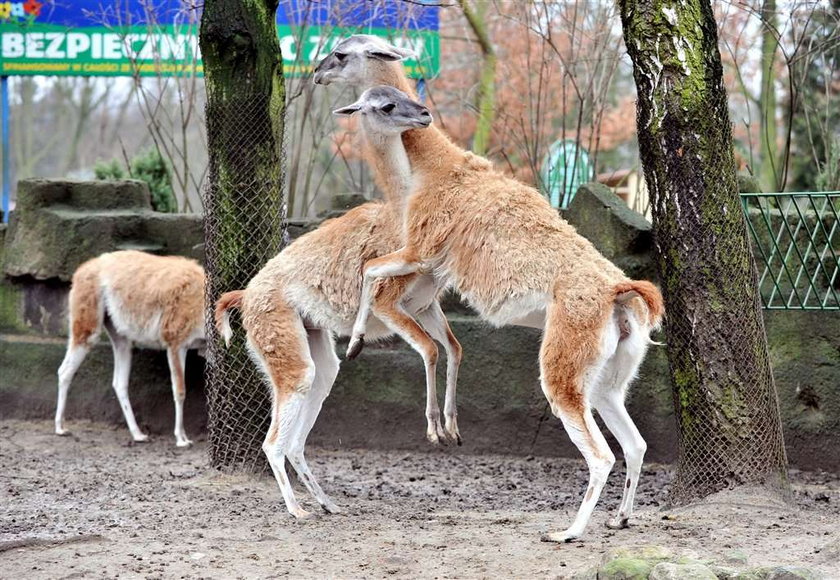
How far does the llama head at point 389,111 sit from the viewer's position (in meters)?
6.20

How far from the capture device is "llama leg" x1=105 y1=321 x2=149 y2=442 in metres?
9.70

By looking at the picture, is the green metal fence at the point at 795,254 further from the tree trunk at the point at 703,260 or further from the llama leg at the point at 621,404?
the llama leg at the point at 621,404

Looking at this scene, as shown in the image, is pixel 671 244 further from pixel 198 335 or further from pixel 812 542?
pixel 198 335

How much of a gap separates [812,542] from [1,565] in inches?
152

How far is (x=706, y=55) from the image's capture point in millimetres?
6426

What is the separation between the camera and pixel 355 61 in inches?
258

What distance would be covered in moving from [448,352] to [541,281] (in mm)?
924

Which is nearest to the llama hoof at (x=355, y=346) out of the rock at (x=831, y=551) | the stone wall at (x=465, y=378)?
the rock at (x=831, y=551)

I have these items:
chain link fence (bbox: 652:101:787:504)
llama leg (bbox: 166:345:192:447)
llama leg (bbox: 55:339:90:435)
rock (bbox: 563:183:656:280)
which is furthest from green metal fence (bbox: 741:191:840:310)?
llama leg (bbox: 55:339:90:435)

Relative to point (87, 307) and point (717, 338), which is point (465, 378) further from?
point (87, 307)

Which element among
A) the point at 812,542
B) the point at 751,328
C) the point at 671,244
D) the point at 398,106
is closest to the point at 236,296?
the point at 398,106

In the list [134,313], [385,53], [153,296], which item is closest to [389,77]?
[385,53]

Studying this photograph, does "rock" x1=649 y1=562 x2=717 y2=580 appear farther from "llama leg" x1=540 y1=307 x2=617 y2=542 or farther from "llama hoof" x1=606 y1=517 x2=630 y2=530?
"llama hoof" x1=606 y1=517 x2=630 y2=530

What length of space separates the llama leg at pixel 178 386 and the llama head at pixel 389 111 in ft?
13.2
